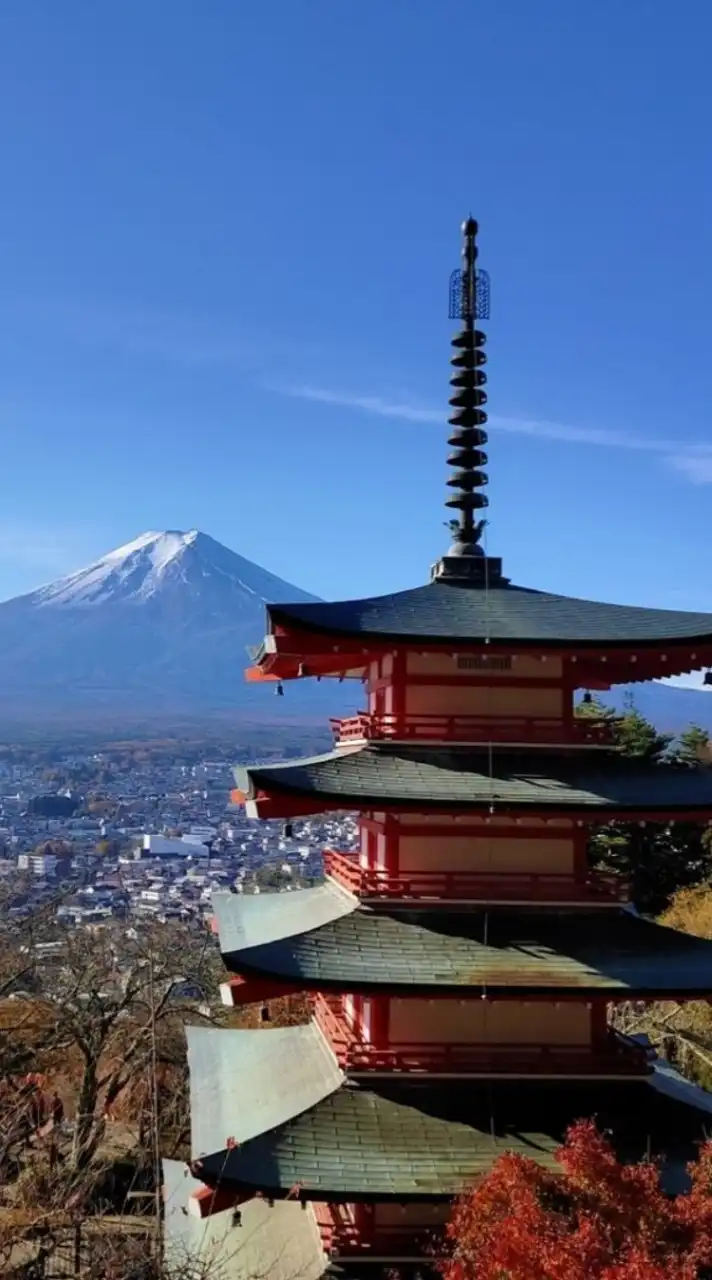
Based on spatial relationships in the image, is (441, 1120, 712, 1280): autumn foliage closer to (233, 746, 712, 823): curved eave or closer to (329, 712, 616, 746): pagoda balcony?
(233, 746, 712, 823): curved eave

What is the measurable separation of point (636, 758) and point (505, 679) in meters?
1.61

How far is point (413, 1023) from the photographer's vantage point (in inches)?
435

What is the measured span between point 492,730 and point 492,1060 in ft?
10.6

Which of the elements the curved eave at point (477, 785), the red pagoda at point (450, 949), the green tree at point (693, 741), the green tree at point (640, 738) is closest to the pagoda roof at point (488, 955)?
the red pagoda at point (450, 949)

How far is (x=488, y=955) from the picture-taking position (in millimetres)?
10797

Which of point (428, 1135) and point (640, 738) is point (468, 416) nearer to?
point (428, 1135)

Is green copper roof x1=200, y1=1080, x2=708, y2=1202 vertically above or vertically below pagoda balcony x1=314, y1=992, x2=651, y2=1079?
below

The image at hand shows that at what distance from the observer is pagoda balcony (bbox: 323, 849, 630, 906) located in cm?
1117

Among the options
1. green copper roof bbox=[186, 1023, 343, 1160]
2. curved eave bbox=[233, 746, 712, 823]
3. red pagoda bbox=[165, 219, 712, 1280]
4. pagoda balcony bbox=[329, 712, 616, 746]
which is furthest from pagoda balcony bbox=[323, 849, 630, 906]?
green copper roof bbox=[186, 1023, 343, 1160]

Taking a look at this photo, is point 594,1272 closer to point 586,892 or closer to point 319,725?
point 586,892

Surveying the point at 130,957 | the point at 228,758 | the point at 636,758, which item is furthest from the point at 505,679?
the point at 228,758

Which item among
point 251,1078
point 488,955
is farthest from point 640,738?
point 488,955

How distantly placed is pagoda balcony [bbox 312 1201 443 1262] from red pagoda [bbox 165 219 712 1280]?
0.02m

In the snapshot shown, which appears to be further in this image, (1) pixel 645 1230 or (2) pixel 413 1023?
(2) pixel 413 1023
